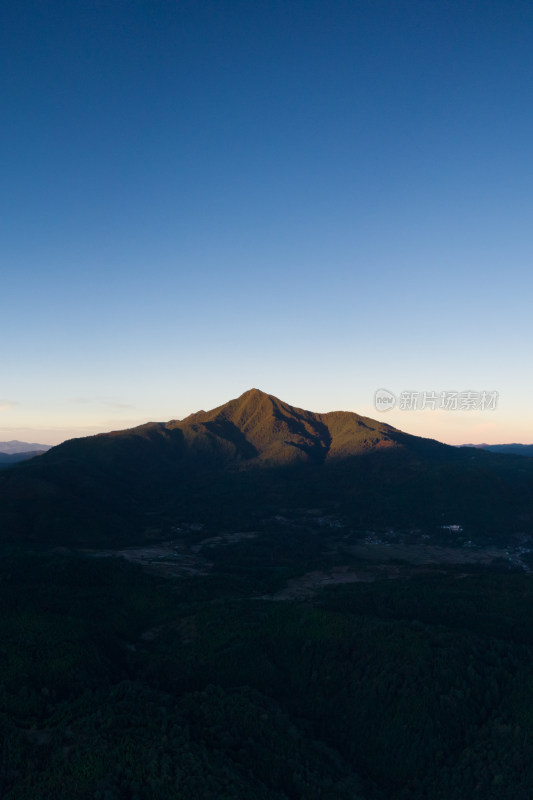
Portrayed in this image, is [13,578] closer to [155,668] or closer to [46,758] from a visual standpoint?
[155,668]

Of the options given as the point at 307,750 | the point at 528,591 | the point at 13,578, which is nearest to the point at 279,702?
the point at 307,750

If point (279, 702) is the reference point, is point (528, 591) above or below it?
above

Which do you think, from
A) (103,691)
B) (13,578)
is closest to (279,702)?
(103,691)

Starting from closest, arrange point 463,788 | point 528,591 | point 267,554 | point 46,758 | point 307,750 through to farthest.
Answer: point 46,758
point 463,788
point 307,750
point 528,591
point 267,554

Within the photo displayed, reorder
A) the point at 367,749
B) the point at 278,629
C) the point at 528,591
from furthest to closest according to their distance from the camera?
the point at 528,591 < the point at 278,629 < the point at 367,749

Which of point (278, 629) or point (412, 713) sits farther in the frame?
point (278, 629)

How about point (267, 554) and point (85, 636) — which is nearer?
point (85, 636)

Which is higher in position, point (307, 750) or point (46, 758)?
point (46, 758)

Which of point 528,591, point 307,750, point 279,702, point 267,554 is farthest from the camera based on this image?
point 267,554

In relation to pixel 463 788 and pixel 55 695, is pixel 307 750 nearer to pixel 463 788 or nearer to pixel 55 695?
pixel 463 788
